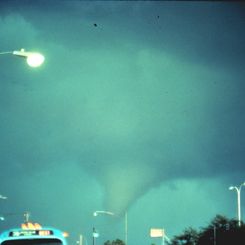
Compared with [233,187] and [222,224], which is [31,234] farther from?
[222,224]

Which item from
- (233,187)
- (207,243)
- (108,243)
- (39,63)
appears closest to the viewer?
(39,63)

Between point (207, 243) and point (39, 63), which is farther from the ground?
point (39, 63)

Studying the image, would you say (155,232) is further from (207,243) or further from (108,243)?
(207,243)

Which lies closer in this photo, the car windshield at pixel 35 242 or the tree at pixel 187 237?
the car windshield at pixel 35 242

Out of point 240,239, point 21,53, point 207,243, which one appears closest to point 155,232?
point 207,243

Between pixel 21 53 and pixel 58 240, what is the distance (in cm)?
572

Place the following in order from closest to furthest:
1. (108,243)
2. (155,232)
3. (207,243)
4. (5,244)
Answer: (5,244) < (207,243) < (155,232) < (108,243)

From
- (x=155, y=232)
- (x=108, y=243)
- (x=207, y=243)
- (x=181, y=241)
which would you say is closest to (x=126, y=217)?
(x=181, y=241)

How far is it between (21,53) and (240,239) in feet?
136

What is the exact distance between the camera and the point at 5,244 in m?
10.3

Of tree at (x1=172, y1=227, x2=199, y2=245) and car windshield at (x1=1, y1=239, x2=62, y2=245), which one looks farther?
tree at (x1=172, y1=227, x2=199, y2=245)

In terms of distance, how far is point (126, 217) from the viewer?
70.1m

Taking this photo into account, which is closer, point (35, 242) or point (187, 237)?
point (35, 242)

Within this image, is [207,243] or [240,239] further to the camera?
[207,243]
